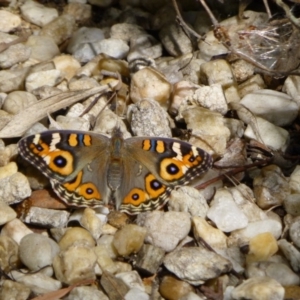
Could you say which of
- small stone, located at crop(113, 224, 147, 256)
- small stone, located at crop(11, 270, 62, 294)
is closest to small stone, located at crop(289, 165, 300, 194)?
small stone, located at crop(113, 224, 147, 256)

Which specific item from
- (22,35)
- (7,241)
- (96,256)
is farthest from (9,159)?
(22,35)

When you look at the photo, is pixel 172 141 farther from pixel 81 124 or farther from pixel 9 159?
pixel 9 159

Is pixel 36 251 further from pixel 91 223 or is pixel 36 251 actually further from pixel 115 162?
pixel 115 162

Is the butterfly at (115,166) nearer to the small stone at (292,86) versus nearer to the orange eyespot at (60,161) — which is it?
the orange eyespot at (60,161)

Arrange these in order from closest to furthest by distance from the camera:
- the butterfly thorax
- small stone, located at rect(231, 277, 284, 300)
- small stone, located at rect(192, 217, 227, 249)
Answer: small stone, located at rect(231, 277, 284, 300)
small stone, located at rect(192, 217, 227, 249)
the butterfly thorax

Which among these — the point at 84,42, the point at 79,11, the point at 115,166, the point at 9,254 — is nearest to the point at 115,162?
the point at 115,166

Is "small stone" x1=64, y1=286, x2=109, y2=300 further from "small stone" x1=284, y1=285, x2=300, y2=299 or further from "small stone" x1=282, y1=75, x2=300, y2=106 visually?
"small stone" x1=282, y1=75, x2=300, y2=106
